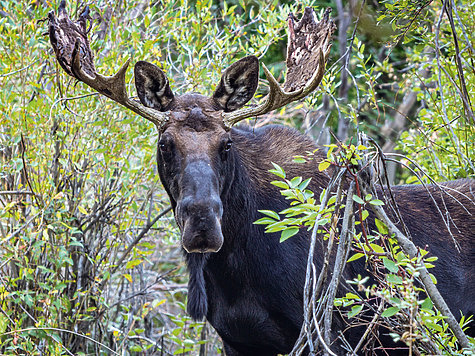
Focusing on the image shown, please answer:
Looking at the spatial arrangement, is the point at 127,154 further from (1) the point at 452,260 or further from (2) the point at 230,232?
(1) the point at 452,260

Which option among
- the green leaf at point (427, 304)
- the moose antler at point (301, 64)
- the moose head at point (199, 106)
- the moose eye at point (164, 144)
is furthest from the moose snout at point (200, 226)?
the green leaf at point (427, 304)

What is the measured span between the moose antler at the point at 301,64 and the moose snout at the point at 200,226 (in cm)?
87

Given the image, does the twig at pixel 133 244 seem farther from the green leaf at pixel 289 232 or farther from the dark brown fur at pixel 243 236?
the green leaf at pixel 289 232

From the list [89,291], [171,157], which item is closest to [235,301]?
[171,157]

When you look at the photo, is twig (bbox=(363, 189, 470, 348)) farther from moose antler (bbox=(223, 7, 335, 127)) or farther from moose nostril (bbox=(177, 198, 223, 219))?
moose antler (bbox=(223, 7, 335, 127))

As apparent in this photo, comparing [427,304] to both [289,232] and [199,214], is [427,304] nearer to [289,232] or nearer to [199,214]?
[289,232]

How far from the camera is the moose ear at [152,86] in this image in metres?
4.81

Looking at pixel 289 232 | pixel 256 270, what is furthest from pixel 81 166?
pixel 289 232

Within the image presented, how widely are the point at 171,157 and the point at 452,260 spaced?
2.54 meters

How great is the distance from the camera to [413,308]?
113 inches

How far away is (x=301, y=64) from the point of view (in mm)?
5227

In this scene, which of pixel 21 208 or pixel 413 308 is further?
pixel 21 208

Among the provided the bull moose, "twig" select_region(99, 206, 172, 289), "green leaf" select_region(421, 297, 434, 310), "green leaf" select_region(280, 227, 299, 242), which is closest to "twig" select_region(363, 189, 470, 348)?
"green leaf" select_region(421, 297, 434, 310)

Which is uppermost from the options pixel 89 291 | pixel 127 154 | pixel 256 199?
pixel 127 154
